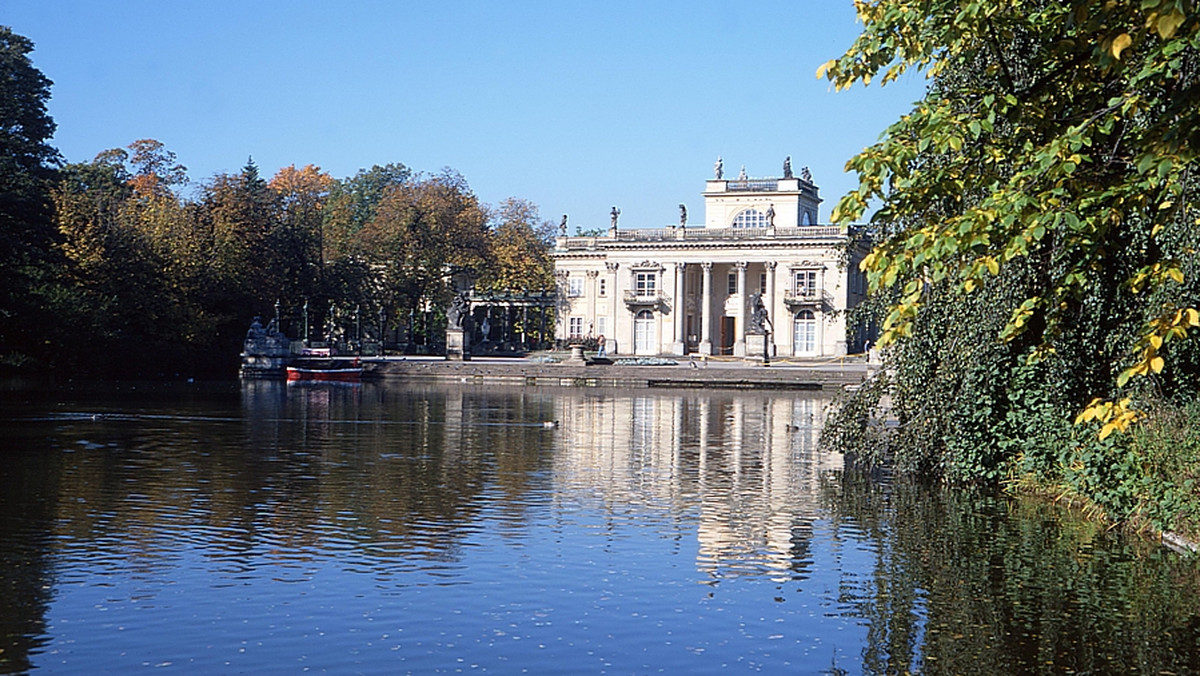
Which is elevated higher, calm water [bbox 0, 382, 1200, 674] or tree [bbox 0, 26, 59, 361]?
tree [bbox 0, 26, 59, 361]

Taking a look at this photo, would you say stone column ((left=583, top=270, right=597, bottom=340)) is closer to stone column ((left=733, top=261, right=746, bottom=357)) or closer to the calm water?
stone column ((left=733, top=261, right=746, bottom=357))

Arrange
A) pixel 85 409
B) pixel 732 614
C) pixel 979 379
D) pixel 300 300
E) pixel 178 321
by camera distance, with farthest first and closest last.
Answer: pixel 300 300 < pixel 178 321 < pixel 85 409 < pixel 979 379 < pixel 732 614

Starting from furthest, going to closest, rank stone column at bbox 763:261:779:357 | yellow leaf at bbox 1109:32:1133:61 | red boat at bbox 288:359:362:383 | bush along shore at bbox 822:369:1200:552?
1. stone column at bbox 763:261:779:357
2. red boat at bbox 288:359:362:383
3. bush along shore at bbox 822:369:1200:552
4. yellow leaf at bbox 1109:32:1133:61

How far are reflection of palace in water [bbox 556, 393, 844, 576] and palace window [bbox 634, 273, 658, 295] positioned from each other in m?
52.2

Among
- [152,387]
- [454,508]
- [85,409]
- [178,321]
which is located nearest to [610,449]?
[454,508]

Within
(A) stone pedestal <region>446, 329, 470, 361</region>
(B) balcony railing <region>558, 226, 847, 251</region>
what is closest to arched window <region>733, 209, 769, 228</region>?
(B) balcony railing <region>558, 226, 847, 251</region>

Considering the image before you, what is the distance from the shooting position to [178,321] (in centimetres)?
6238

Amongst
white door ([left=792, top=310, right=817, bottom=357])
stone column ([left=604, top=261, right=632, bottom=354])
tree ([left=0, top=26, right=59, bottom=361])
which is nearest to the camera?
tree ([left=0, top=26, right=59, bottom=361])

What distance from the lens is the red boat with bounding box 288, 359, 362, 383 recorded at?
6184cm

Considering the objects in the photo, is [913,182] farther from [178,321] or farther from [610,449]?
[178,321]

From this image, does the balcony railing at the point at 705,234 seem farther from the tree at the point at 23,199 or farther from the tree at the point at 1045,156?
the tree at the point at 1045,156

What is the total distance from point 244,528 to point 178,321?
49953mm

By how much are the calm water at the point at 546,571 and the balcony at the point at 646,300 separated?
6995 centimetres

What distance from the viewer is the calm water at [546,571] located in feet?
31.5
